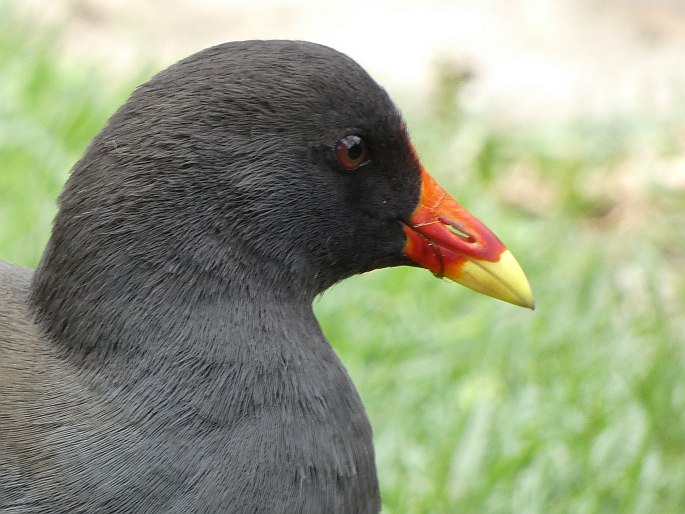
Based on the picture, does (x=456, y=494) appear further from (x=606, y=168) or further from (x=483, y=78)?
(x=483, y=78)

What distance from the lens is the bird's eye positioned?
2.24 m

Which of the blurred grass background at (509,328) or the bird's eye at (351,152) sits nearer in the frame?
the bird's eye at (351,152)

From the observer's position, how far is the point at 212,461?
2.04 m

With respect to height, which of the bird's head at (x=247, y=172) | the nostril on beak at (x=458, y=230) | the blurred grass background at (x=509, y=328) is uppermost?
the bird's head at (x=247, y=172)

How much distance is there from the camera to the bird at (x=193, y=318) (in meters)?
2.01

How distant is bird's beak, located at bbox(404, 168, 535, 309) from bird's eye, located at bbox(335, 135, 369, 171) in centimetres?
18

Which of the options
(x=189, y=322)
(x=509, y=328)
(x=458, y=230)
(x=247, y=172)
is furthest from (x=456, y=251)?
(x=509, y=328)

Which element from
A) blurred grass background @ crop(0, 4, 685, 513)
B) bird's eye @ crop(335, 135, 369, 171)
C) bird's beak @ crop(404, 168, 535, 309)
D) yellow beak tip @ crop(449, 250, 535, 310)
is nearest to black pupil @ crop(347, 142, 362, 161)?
bird's eye @ crop(335, 135, 369, 171)

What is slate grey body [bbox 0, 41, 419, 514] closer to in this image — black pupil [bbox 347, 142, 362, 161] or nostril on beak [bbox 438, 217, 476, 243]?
black pupil [bbox 347, 142, 362, 161]

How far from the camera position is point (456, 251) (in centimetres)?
245

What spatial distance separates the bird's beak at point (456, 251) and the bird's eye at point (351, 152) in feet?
0.59

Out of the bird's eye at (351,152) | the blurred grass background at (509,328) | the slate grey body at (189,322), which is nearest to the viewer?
the slate grey body at (189,322)

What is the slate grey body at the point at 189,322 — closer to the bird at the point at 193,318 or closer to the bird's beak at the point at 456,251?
the bird at the point at 193,318

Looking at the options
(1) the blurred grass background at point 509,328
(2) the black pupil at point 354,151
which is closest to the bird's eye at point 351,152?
(2) the black pupil at point 354,151
